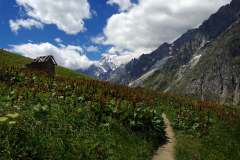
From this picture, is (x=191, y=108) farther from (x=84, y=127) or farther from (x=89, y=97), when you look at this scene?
(x=84, y=127)

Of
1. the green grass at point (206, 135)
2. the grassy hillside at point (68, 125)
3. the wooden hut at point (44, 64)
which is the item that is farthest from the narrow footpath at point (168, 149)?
the wooden hut at point (44, 64)

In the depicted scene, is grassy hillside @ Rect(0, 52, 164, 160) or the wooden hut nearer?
grassy hillside @ Rect(0, 52, 164, 160)

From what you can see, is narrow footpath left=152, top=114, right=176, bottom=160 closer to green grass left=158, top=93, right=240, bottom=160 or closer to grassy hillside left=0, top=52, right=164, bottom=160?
green grass left=158, top=93, right=240, bottom=160

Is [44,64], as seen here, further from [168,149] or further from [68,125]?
[68,125]

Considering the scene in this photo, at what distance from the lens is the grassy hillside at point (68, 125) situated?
567 inches

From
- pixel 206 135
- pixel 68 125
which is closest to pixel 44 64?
pixel 206 135

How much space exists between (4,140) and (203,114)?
2169 cm

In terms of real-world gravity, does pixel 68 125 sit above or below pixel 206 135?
above

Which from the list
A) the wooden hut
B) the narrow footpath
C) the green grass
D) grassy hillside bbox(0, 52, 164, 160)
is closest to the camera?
grassy hillside bbox(0, 52, 164, 160)

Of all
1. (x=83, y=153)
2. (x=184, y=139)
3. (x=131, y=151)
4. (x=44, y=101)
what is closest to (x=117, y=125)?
(x=131, y=151)

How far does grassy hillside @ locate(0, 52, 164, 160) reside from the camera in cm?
1441

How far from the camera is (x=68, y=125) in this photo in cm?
1820

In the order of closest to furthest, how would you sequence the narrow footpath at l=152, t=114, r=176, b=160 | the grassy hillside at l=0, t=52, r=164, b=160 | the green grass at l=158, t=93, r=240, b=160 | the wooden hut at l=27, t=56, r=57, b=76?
1. the grassy hillside at l=0, t=52, r=164, b=160
2. the narrow footpath at l=152, t=114, r=176, b=160
3. the green grass at l=158, t=93, r=240, b=160
4. the wooden hut at l=27, t=56, r=57, b=76

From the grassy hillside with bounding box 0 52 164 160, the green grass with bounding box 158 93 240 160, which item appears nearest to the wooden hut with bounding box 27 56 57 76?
the green grass with bounding box 158 93 240 160
